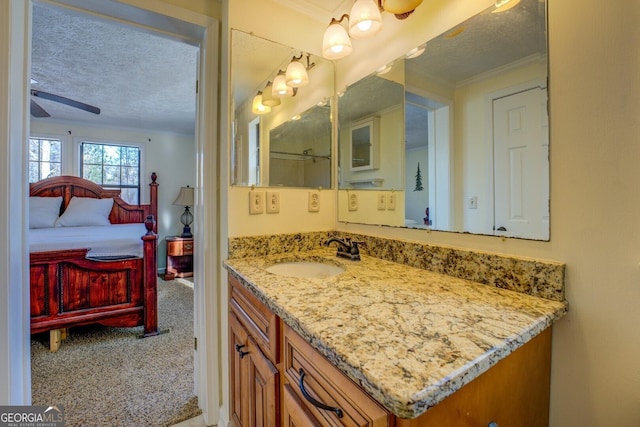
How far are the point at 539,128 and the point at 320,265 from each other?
1.01 metres

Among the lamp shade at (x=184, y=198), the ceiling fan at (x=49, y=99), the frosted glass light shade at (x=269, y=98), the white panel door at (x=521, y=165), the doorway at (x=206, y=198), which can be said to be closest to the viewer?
the white panel door at (x=521, y=165)

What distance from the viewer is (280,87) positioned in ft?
5.11

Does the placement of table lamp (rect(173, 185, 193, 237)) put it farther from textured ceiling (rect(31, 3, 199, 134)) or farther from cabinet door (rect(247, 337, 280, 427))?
cabinet door (rect(247, 337, 280, 427))

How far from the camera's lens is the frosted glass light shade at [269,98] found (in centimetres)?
151

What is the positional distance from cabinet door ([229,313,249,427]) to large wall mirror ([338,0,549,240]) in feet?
2.74

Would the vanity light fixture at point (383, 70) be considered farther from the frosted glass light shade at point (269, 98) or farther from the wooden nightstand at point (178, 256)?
the wooden nightstand at point (178, 256)

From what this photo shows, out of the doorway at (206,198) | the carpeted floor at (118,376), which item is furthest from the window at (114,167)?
the doorway at (206,198)

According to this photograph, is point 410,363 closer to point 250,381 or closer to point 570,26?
point 250,381

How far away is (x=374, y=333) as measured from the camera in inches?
22.7

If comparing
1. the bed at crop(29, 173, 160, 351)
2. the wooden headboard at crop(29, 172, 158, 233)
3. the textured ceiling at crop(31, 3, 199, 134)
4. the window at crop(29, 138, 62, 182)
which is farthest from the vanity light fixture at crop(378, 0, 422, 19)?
the window at crop(29, 138, 62, 182)

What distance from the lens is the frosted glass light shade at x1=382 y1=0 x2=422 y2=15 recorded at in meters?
1.09

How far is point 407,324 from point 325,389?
0.75ft

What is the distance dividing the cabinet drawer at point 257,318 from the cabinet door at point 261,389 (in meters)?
0.04

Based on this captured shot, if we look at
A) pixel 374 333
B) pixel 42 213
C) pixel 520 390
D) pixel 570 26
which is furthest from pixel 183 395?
pixel 42 213
